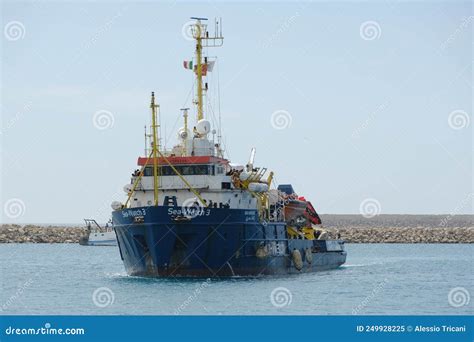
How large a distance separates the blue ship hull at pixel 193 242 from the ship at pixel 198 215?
0.14ft

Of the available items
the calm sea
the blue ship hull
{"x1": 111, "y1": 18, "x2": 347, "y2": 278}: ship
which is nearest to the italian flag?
{"x1": 111, "y1": 18, "x2": 347, "y2": 278}: ship

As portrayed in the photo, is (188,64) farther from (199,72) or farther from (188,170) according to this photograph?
(188,170)

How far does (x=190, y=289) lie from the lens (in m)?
40.8

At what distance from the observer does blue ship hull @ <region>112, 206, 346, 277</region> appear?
4325cm

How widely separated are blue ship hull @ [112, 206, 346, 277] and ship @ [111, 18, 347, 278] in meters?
0.04

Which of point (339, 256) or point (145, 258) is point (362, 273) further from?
point (145, 258)

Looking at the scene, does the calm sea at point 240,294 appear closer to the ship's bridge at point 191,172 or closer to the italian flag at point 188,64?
the ship's bridge at point 191,172

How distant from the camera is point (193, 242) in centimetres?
4356

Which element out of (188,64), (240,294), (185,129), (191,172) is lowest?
(240,294)

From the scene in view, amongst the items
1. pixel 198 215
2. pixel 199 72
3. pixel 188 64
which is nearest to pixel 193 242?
pixel 198 215

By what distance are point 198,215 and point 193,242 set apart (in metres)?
1.25

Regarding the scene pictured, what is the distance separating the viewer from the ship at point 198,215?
43500 mm

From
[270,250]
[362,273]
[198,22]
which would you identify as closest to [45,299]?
[270,250]
